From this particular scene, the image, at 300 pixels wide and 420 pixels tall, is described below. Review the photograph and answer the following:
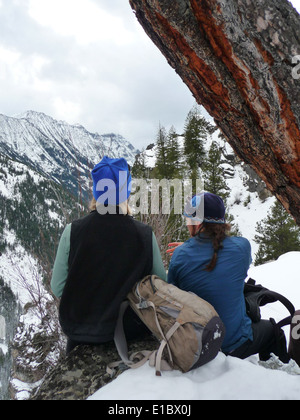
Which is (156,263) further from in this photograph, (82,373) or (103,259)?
(82,373)

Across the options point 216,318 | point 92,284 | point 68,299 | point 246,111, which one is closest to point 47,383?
point 68,299

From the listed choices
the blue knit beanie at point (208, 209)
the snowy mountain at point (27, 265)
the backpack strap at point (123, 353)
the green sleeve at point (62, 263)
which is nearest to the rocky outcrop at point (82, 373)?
the backpack strap at point (123, 353)

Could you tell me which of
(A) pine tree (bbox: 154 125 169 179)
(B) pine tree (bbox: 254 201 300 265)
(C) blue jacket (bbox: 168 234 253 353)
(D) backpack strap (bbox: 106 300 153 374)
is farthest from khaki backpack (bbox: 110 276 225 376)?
(A) pine tree (bbox: 154 125 169 179)

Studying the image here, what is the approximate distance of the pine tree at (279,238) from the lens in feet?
52.8

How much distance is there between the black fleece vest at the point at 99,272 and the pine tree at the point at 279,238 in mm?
15903

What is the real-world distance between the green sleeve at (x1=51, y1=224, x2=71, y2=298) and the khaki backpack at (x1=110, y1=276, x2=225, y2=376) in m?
0.58

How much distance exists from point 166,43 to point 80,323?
72.8 inches

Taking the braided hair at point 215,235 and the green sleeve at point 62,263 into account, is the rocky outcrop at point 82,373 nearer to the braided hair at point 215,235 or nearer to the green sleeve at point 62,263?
the green sleeve at point 62,263

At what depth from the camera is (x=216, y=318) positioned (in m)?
1.68

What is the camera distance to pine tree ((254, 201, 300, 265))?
1609cm

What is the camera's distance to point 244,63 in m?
1.25

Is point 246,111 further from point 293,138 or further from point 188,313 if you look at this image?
point 188,313

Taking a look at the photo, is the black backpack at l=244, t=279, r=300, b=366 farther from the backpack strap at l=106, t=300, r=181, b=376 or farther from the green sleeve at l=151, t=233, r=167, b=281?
the backpack strap at l=106, t=300, r=181, b=376
